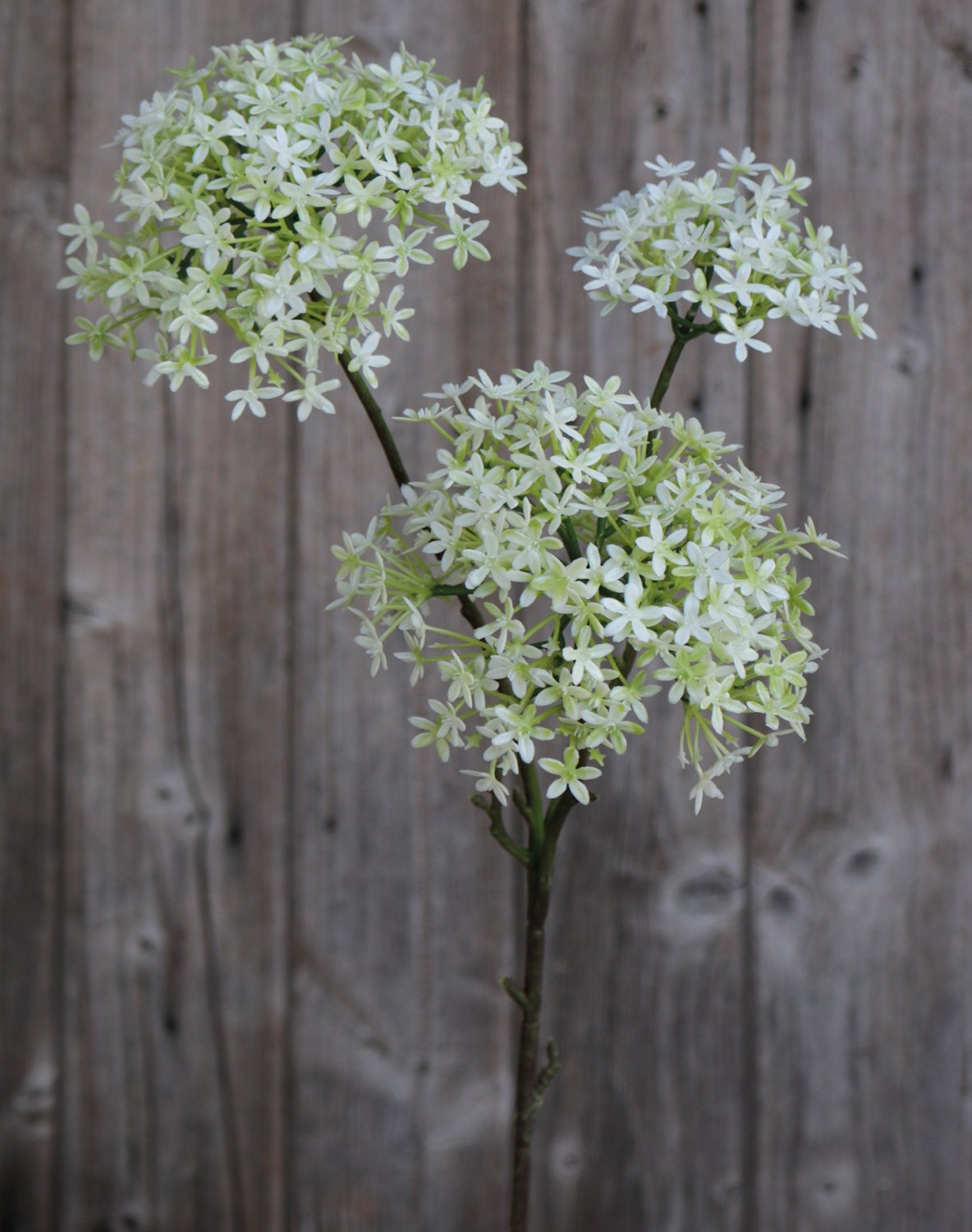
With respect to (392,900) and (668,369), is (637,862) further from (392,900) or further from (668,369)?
(668,369)

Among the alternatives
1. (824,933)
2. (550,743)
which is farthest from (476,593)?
→ (824,933)

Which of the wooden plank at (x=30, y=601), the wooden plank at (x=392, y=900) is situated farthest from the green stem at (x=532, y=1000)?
the wooden plank at (x=30, y=601)

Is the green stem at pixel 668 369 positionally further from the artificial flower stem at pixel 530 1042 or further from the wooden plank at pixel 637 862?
the wooden plank at pixel 637 862

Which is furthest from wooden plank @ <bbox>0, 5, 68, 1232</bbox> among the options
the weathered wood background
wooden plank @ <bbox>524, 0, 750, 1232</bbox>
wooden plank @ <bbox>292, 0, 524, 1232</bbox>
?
wooden plank @ <bbox>524, 0, 750, 1232</bbox>

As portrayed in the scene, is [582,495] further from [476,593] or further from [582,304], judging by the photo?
[582,304]

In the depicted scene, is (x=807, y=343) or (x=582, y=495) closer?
(x=582, y=495)

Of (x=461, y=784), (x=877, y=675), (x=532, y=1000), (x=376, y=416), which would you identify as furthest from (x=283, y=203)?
(x=877, y=675)
